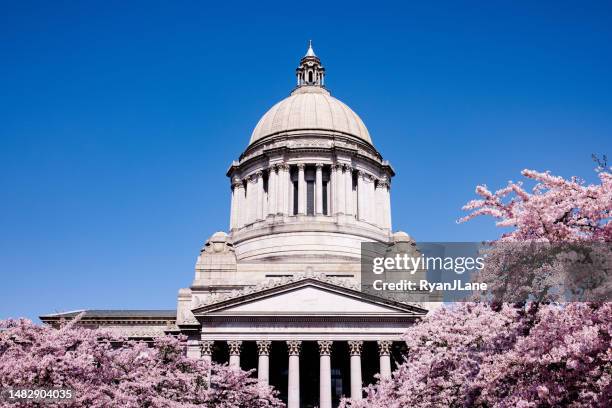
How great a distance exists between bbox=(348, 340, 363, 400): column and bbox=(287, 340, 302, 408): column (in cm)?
415

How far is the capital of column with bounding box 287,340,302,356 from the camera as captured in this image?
53125 mm

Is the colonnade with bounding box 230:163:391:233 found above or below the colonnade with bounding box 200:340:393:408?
above

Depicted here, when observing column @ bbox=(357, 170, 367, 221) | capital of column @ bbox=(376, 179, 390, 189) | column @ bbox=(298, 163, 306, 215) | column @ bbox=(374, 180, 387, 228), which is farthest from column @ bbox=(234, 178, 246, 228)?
capital of column @ bbox=(376, 179, 390, 189)

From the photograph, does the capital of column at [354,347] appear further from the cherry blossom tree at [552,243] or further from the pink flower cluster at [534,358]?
the cherry blossom tree at [552,243]

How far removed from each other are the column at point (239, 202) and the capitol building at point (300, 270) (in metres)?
0.17

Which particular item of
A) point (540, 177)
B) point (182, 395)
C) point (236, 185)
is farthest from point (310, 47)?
point (540, 177)

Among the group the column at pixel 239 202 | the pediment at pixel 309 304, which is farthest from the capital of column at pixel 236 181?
the pediment at pixel 309 304

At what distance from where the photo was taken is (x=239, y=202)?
76812mm

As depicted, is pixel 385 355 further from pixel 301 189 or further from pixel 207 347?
pixel 301 189

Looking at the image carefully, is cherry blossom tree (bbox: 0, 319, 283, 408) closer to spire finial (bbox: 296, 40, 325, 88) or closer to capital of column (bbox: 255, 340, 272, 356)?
capital of column (bbox: 255, 340, 272, 356)

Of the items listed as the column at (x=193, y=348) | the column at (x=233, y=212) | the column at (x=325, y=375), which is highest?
the column at (x=233, y=212)

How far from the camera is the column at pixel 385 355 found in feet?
172

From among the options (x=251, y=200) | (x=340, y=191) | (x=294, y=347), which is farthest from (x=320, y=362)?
(x=251, y=200)

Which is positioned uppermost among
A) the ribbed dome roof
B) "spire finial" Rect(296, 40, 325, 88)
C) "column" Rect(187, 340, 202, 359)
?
"spire finial" Rect(296, 40, 325, 88)
